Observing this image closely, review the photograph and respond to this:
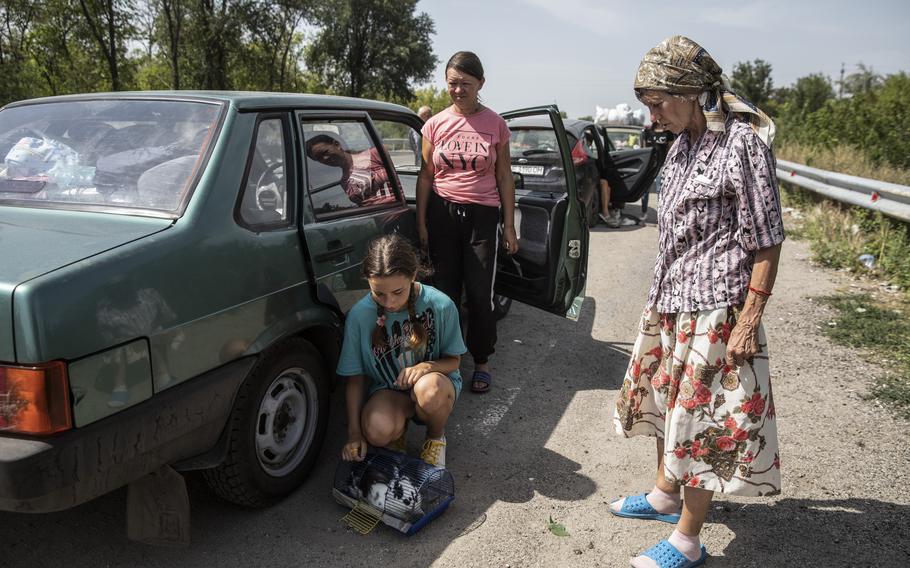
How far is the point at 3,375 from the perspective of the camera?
6.19 ft

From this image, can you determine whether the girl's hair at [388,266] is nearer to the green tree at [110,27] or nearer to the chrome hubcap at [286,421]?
the chrome hubcap at [286,421]

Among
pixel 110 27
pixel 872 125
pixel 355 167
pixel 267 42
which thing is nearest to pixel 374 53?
pixel 267 42

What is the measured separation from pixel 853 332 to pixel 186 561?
16.7 ft

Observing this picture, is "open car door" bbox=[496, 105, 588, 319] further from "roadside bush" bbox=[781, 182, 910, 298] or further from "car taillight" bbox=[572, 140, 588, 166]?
"car taillight" bbox=[572, 140, 588, 166]

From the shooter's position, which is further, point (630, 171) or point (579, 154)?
point (630, 171)

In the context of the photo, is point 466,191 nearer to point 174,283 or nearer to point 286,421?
point 286,421

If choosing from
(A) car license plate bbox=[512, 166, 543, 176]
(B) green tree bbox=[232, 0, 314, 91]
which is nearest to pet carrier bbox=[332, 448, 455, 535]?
(A) car license plate bbox=[512, 166, 543, 176]

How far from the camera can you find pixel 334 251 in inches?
122

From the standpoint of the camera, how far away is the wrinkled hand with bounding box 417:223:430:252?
404cm

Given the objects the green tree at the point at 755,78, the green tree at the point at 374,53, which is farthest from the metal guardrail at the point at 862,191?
the green tree at the point at 755,78

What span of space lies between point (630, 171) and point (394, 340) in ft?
27.0

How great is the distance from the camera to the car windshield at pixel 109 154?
253cm

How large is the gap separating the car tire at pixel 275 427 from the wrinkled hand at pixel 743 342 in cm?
174

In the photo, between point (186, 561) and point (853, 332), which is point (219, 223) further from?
point (853, 332)
